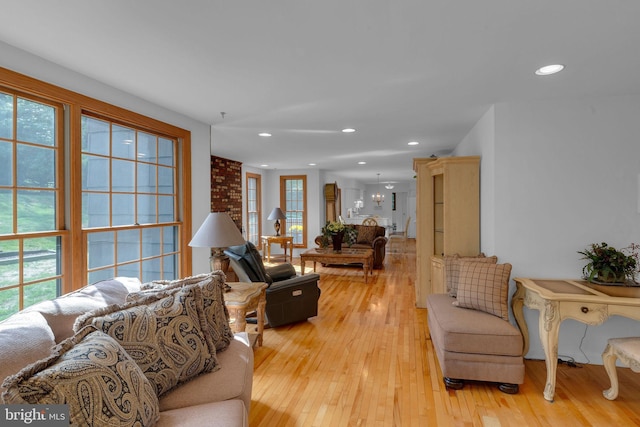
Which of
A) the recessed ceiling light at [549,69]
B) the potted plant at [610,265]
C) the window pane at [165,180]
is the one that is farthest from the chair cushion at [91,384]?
the potted plant at [610,265]

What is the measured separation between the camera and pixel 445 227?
377cm

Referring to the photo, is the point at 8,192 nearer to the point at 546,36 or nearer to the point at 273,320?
the point at 273,320

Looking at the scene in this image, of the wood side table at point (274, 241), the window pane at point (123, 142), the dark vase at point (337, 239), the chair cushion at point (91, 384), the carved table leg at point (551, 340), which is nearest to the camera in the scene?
the chair cushion at point (91, 384)

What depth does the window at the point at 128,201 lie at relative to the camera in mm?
2662

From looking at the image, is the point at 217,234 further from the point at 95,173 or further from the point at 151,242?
the point at 95,173

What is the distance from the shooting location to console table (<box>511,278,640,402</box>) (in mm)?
2330

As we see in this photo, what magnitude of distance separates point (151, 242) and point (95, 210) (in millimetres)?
641

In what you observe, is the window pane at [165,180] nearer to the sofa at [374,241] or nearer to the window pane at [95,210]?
the window pane at [95,210]

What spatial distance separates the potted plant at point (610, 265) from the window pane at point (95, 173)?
4039mm

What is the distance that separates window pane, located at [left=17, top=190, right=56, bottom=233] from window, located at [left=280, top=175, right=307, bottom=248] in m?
6.74

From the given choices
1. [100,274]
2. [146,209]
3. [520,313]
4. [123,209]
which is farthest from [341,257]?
[100,274]

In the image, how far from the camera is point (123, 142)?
2.97 m

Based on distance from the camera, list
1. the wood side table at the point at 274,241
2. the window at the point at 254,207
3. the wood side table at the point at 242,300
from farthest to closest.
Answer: the window at the point at 254,207
the wood side table at the point at 274,241
the wood side table at the point at 242,300

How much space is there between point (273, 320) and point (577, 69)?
11.6ft
